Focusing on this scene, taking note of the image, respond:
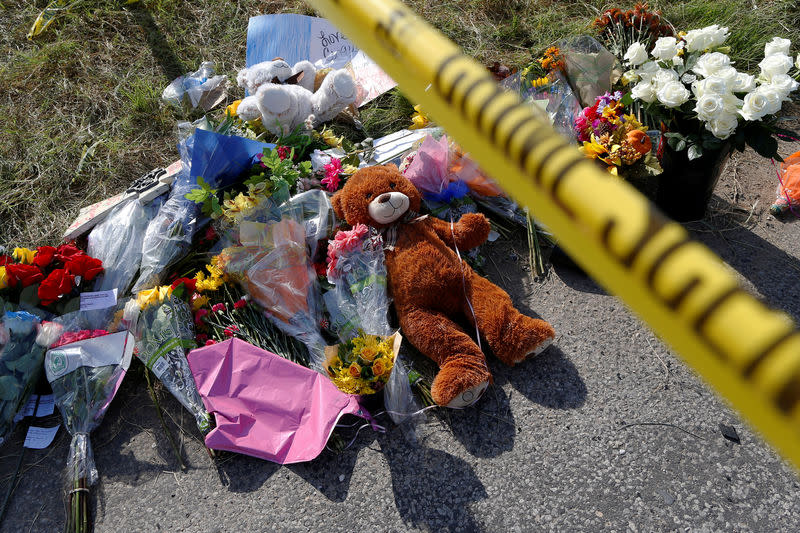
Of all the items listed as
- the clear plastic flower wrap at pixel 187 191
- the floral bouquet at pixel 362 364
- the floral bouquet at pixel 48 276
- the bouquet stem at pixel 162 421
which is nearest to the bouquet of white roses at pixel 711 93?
A: the floral bouquet at pixel 362 364

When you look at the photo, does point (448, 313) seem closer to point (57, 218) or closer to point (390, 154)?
point (390, 154)

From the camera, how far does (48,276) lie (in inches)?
99.7

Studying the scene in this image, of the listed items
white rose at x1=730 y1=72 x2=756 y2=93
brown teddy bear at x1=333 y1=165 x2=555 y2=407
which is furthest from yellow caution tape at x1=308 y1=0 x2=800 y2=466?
white rose at x1=730 y1=72 x2=756 y2=93

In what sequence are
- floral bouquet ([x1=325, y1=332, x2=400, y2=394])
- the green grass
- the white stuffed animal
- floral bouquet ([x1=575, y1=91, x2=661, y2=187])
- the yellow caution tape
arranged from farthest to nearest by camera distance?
the green grass, the white stuffed animal, floral bouquet ([x1=575, y1=91, x2=661, y2=187]), floral bouquet ([x1=325, y1=332, x2=400, y2=394]), the yellow caution tape

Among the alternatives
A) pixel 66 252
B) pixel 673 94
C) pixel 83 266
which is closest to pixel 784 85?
pixel 673 94

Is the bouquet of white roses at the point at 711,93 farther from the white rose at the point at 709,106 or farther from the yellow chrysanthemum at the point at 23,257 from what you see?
the yellow chrysanthemum at the point at 23,257

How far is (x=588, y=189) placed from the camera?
0.69 meters

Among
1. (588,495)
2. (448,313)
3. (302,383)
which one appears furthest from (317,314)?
(588,495)

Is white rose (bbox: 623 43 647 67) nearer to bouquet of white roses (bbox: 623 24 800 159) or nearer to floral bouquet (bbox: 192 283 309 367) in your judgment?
bouquet of white roses (bbox: 623 24 800 159)

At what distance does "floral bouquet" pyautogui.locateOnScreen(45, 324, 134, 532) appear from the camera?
7.22 ft

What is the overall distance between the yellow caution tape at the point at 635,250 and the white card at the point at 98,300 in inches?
81.7

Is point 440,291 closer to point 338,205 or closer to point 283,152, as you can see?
point 338,205

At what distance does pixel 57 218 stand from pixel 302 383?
1.96 metres

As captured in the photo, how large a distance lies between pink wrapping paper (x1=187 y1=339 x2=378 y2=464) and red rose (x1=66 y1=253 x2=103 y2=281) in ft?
2.37
